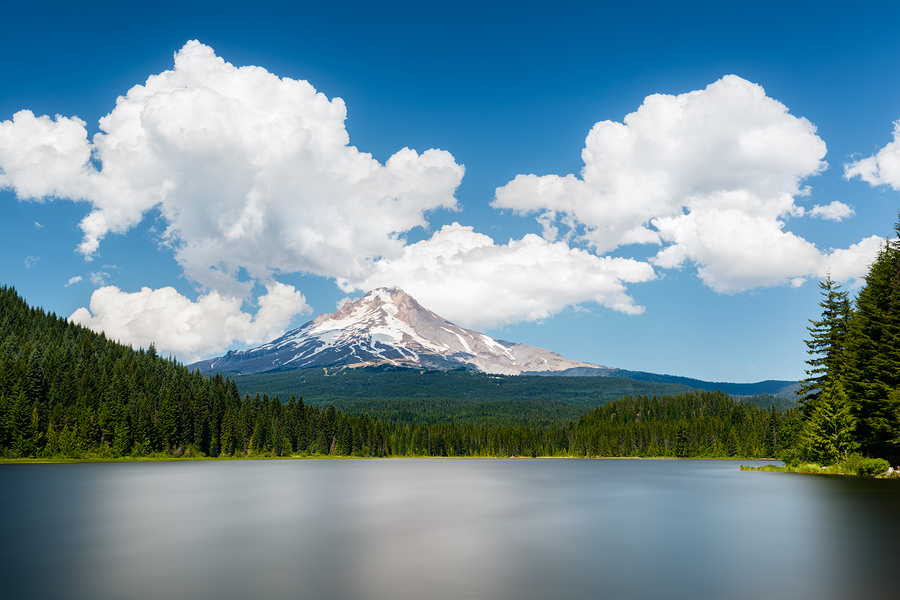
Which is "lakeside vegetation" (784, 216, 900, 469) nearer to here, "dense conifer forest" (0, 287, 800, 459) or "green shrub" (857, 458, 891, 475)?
"green shrub" (857, 458, 891, 475)

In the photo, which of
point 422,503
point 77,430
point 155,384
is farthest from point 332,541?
point 155,384

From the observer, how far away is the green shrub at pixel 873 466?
224 ft

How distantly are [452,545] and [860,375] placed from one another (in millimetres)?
57083

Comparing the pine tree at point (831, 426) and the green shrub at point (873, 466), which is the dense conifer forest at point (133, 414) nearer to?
the pine tree at point (831, 426)

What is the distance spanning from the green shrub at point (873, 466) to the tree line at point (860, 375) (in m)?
1.64

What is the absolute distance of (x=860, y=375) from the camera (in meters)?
68.6

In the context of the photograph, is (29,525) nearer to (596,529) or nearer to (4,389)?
(596,529)

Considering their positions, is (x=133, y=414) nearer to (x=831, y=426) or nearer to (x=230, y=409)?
(x=230, y=409)

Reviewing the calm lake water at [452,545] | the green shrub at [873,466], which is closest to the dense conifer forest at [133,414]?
A: the green shrub at [873,466]

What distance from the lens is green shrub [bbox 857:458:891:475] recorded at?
224ft

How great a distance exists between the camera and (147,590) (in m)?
22.5

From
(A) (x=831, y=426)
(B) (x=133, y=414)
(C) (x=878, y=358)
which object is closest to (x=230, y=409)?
(B) (x=133, y=414)

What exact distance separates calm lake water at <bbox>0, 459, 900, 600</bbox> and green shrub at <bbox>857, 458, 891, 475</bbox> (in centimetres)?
767

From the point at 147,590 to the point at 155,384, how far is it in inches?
6248
